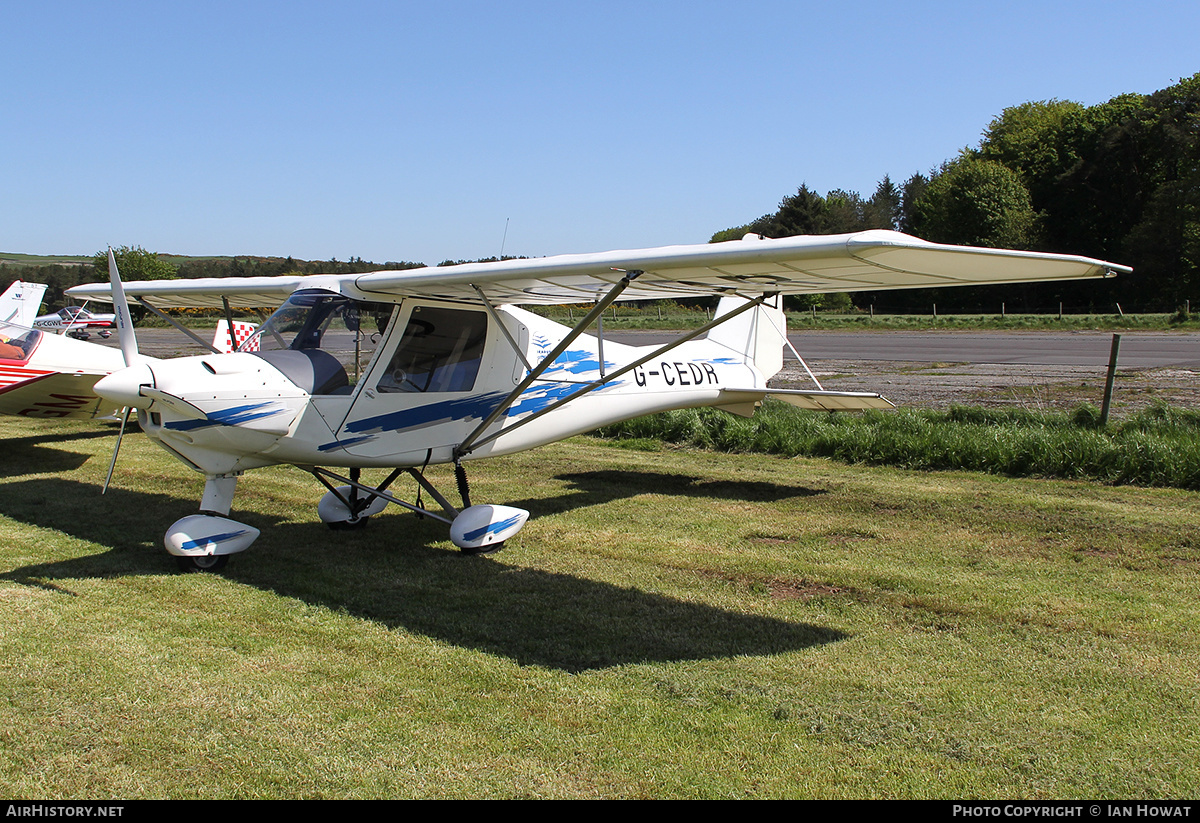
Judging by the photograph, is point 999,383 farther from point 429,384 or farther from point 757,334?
point 429,384

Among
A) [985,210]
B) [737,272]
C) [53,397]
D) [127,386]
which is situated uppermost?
[985,210]

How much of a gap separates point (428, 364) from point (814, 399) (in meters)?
4.16

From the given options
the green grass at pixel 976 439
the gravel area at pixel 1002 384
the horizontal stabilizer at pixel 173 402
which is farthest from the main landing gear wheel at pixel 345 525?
the gravel area at pixel 1002 384

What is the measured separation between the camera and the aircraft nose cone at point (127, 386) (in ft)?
17.4

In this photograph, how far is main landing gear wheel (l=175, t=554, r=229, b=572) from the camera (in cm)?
577

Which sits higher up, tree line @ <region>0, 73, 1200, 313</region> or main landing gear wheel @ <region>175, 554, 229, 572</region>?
tree line @ <region>0, 73, 1200, 313</region>

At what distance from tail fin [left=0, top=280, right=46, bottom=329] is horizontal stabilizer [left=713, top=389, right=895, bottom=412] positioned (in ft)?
56.8

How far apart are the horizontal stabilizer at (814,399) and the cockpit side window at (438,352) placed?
10.6 feet

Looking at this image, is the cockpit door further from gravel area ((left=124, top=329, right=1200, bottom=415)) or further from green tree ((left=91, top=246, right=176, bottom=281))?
green tree ((left=91, top=246, right=176, bottom=281))

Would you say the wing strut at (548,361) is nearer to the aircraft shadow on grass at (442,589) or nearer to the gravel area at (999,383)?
the aircraft shadow on grass at (442,589)

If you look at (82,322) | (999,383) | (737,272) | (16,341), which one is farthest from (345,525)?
(82,322)

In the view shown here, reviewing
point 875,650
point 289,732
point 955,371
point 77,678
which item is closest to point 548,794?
point 289,732

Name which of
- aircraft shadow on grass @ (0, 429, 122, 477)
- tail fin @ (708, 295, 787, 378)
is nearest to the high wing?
tail fin @ (708, 295, 787, 378)

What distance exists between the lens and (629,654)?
4.35m
